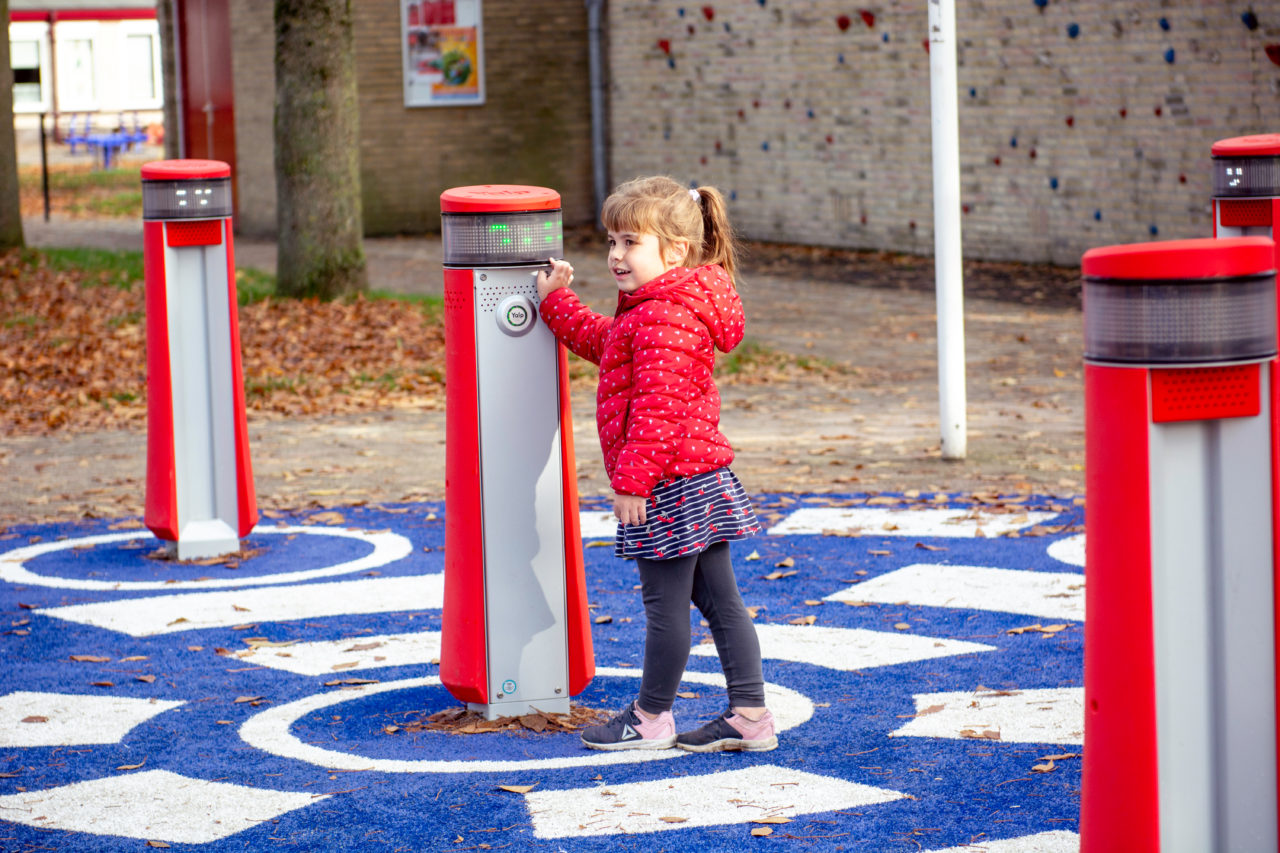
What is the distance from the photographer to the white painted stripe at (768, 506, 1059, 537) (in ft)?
23.7

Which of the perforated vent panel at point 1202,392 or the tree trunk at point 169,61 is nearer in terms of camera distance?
the perforated vent panel at point 1202,392

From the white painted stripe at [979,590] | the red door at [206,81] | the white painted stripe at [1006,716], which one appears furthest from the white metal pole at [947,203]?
the red door at [206,81]

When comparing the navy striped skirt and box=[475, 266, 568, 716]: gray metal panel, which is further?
box=[475, 266, 568, 716]: gray metal panel

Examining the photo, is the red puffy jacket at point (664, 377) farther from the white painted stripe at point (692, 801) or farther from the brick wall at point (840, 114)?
the brick wall at point (840, 114)

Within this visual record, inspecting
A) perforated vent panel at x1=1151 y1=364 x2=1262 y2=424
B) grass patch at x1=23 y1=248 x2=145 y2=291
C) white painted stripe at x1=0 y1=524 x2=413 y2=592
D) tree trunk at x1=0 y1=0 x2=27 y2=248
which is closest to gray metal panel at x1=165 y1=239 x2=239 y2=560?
white painted stripe at x1=0 y1=524 x2=413 y2=592

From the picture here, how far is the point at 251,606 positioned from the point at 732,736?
2.46 meters

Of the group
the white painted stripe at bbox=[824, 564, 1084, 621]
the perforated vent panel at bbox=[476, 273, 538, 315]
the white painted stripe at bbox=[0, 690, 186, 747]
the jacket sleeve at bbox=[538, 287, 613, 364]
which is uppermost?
the perforated vent panel at bbox=[476, 273, 538, 315]

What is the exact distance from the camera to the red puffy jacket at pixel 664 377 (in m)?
4.33

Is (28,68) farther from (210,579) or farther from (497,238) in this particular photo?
(497,238)

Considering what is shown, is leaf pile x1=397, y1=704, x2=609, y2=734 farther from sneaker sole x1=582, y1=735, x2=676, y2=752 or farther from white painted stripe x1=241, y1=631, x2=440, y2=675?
white painted stripe x1=241, y1=631, x2=440, y2=675

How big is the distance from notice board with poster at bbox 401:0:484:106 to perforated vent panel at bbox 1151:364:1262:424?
855 inches

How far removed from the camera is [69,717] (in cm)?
497

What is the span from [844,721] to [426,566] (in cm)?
265

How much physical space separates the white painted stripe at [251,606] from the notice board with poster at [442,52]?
1791cm
